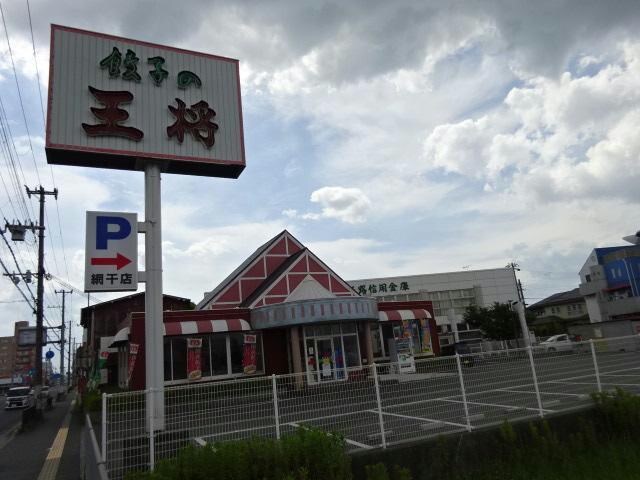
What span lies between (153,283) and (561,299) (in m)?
71.3

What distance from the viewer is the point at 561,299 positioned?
67.9 meters

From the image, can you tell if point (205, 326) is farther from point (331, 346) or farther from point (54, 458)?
point (54, 458)

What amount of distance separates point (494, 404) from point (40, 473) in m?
10.1

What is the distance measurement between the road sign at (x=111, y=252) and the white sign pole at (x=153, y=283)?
39 centimetres

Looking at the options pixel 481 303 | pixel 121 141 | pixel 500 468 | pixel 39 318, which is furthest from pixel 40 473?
pixel 481 303

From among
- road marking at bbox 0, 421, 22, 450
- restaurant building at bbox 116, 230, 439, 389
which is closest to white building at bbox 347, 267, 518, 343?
restaurant building at bbox 116, 230, 439, 389

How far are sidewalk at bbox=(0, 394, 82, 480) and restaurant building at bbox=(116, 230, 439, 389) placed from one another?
11.4ft

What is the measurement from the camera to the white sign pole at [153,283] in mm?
9422

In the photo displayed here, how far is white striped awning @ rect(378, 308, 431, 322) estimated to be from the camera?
23.9 m

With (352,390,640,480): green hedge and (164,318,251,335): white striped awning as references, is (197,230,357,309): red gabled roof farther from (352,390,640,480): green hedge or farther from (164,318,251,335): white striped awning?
(352,390,640,480): green hedge

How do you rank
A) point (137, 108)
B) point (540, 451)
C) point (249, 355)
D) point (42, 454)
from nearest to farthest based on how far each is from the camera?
1. point (540, 451)
2. point (137, 108)
3. point (42, 454)
4. point (249, 355)

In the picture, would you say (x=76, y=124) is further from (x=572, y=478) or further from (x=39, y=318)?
(x=39, y=318)

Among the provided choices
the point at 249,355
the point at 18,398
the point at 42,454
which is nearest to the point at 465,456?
the point at 42,454

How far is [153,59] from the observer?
36.2ft
